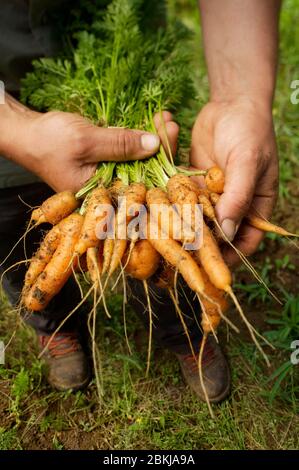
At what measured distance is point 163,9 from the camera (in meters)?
2.87

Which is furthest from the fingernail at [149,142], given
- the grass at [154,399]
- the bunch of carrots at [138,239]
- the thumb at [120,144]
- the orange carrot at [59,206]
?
the grass at [154,399]

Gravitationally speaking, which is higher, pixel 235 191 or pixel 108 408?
pixel 235 191

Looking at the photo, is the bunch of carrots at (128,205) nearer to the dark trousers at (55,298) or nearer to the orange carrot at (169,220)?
the orange carrot at (169,220)

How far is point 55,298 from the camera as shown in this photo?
2463mm

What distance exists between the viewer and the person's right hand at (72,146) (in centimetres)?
182

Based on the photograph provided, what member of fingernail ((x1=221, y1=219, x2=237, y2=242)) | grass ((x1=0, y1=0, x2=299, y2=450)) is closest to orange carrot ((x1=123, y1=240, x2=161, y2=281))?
fingernail ((x1=221, y1=219, x2=237, y2=242))

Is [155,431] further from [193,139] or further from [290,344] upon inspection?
[193,139]

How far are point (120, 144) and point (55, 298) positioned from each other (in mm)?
996

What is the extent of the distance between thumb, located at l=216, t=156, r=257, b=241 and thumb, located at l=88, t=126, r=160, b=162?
0.40m

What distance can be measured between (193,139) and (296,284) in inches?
48.1

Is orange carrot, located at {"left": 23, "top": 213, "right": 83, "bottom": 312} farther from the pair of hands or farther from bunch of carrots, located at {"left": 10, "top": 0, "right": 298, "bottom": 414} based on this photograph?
the pair of hands

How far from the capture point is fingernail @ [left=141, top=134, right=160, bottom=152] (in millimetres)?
1968

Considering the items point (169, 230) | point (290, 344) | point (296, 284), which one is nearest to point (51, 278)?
point (169, 230)
